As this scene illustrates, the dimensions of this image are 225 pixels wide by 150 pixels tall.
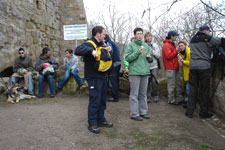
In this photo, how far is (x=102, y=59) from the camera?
10.7 feet

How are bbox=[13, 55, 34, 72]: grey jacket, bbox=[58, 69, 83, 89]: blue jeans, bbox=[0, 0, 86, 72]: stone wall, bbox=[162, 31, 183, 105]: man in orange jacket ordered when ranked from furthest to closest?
1. bbox=[0, 0, 86, 72]: stone wall
2. bbox=[58, 69, 83, 89]: blue jeans
3. bbox=[13, 55, 34, 72]: grey jacket
4. bbox=[162, 31, 183, 105]: man in orange jacket

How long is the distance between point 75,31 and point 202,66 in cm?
524

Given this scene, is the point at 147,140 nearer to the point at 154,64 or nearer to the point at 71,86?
the point at 154,64

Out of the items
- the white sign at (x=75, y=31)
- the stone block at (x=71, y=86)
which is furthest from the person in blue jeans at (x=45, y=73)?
the white sign at (x=75, y=31)

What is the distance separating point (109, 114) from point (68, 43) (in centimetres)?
799

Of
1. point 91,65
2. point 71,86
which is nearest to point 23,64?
point 71,86

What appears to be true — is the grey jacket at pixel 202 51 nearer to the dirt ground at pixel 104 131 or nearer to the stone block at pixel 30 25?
the dirt ground at pixel 104 131

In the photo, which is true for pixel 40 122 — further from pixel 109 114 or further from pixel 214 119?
pixel 214 119

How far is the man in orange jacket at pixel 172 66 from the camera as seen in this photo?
16.6 feet

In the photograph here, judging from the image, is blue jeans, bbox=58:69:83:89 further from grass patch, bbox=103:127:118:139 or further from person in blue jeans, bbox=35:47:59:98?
grass patch, bbox=103:127:118:139

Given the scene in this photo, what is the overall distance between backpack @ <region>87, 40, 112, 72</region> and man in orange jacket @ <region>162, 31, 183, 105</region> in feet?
7.29

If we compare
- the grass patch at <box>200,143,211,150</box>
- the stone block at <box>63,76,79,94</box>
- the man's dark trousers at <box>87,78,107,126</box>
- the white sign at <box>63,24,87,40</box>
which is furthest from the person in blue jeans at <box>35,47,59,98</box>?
the grass patch at <box>200,143,211,150</box>

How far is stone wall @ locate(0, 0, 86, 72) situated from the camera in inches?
273

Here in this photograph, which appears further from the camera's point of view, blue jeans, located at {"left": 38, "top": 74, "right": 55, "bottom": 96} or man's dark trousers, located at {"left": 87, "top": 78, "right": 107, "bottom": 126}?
blue jeans, located at {"left": 38, "top": 74, "right": 55, "bottom": 96}
